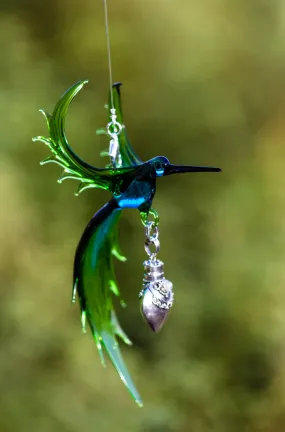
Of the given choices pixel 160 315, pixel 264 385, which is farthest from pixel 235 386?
pixel 160 315

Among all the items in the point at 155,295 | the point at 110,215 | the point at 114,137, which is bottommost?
the point at 155,295

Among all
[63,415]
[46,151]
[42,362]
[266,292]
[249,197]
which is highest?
[46,151]

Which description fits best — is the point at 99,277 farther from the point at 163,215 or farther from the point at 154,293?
the point at 163,215

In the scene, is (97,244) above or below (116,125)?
below

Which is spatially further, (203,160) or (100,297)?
(203,160)

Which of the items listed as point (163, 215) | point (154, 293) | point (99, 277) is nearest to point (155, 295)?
point (154, 293)

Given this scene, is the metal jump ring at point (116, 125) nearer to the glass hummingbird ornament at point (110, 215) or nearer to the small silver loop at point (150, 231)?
the glass hummingbird ornament at point (110, 215)

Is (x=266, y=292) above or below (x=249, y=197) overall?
below

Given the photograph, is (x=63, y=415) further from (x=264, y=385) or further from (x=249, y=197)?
(x=249, y=197)
